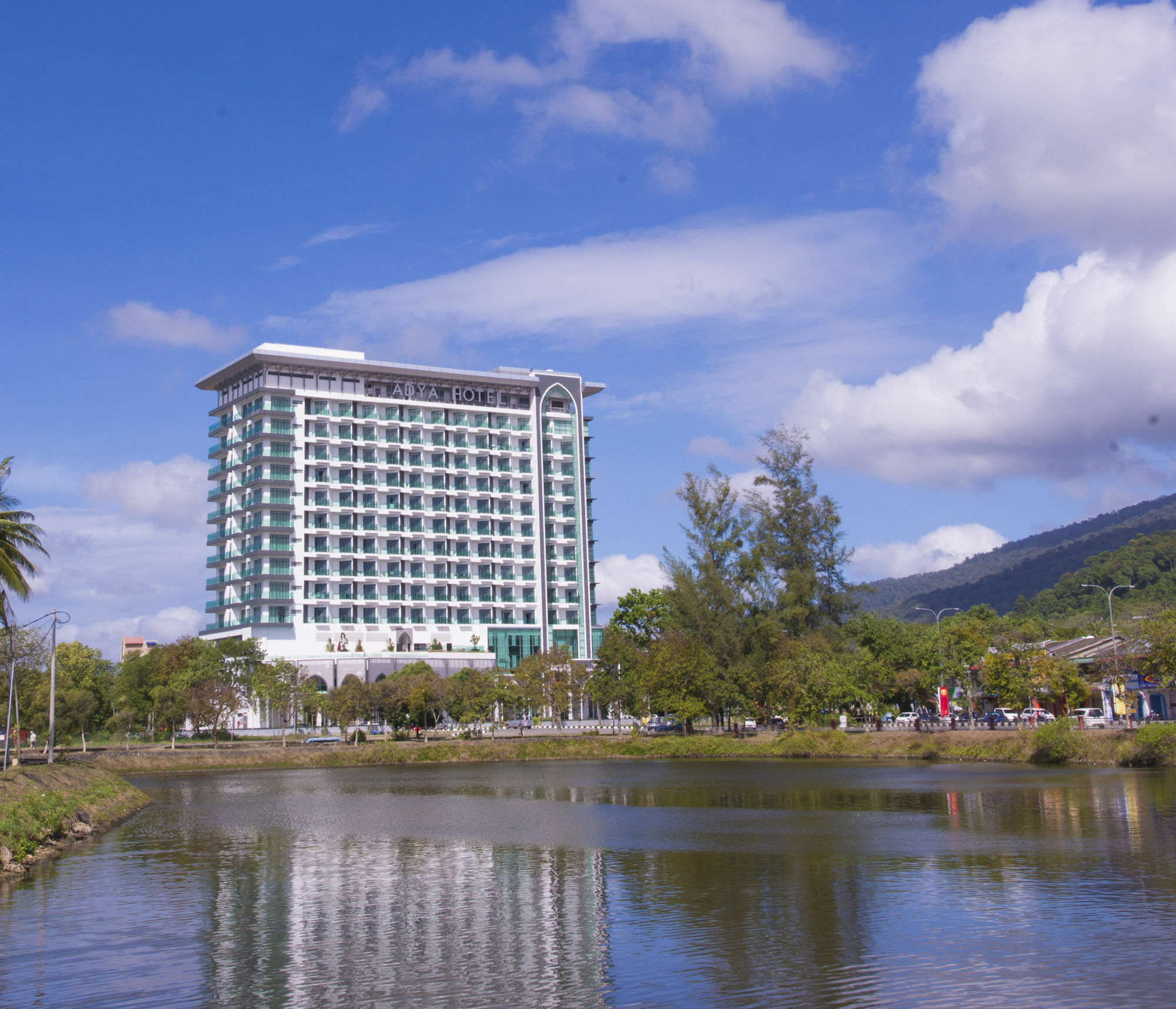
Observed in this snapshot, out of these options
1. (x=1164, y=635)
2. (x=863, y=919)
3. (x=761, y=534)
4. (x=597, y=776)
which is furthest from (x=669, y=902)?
(x=761, y=534)

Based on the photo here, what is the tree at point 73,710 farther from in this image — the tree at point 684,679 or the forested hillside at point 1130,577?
the forested hillside at point 1130,577

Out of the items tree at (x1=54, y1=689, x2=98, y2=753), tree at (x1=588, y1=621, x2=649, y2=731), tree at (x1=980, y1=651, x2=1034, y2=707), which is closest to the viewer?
tree at (x1=980, y1=651, x2=1034, y2=707)

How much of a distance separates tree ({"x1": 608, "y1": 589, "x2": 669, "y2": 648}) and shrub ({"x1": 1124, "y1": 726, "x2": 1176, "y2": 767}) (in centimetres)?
7788

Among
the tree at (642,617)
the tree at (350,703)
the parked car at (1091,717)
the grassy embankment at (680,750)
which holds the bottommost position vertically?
the grassy embankment at (680,750)

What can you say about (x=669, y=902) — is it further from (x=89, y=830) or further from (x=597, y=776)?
(x=597, y=776)

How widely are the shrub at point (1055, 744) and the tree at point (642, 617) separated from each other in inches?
2783

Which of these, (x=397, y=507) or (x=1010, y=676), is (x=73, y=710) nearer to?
(x=397, y=507)

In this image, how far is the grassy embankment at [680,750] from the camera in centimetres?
6562

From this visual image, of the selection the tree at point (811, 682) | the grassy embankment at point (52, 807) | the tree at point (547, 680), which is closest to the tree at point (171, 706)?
the tree at point (547, 680)

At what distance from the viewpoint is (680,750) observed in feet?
305

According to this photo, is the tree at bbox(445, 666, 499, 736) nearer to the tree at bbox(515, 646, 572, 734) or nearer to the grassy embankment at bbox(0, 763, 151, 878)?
the tree at bbox(515, 646, 572, 734)

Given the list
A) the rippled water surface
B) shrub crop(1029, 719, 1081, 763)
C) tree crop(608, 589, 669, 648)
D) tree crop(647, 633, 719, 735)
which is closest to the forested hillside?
tree crop(608, 589, 669, 648)

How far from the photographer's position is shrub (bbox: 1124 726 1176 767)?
58.5 m

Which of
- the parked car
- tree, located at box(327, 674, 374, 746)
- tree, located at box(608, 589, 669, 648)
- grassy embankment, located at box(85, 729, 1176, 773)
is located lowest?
grassy embankment, located at box(85, 729, 1176, 773)
